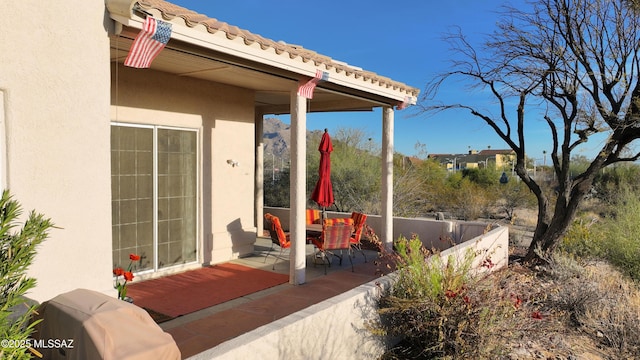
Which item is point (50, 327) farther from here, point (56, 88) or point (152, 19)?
point (152, 19)

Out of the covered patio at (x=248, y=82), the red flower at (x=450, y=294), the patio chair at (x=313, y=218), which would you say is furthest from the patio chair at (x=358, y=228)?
the red flower at (x=450, y=294)

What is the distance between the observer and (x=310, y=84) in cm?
709

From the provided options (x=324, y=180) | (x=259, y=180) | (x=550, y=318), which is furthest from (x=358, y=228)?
(x=550, y=318)

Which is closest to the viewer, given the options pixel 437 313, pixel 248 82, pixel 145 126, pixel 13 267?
pixel 13 267

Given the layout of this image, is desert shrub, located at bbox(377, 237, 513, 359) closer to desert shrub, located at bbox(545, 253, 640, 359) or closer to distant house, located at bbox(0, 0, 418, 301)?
distant house, located at bbox(0, 0, 418, 301)

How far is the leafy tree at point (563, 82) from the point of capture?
9.59 meters

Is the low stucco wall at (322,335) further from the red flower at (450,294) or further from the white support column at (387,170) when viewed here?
the white support column at (387,170)

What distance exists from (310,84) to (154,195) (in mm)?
3224

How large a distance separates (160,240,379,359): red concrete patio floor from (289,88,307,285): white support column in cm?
37

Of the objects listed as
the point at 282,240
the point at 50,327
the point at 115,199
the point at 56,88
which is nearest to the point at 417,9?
the point at 282,240

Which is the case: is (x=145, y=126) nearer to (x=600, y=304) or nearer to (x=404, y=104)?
(x=404, y=104)

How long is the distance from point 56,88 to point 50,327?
205 cm

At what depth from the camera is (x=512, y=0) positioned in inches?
414

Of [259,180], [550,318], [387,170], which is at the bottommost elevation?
[550,318]
